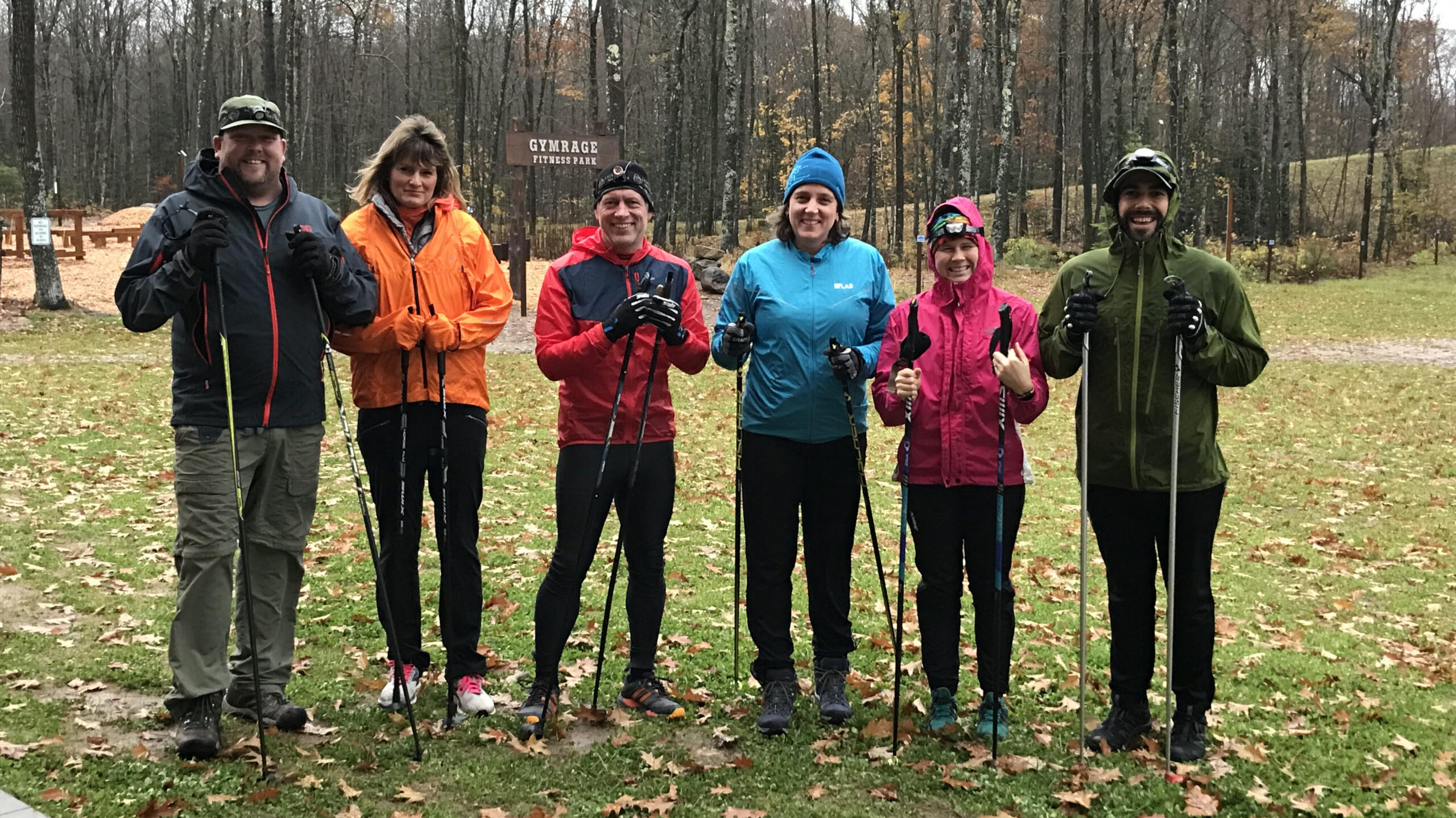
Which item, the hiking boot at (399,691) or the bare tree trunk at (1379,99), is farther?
the bare tree trunk at (1379,99)

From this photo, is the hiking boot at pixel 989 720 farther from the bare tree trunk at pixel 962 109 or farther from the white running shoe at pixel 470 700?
the bare tree trunk at pixel 962 109

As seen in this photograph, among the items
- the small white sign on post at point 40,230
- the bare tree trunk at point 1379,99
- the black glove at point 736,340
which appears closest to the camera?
the black glove at point 736,340

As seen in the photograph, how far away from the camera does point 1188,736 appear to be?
443 centimetres

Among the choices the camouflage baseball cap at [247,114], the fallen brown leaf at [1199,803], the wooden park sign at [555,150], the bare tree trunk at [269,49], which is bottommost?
the fallen brown leaf at [1199,803]

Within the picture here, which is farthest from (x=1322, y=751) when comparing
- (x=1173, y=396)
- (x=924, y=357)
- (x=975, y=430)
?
(x=924, y=357)

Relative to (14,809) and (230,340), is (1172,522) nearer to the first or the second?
(230,340)

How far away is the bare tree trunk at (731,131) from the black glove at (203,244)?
21263 millimetres

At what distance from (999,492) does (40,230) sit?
2054 centimetres

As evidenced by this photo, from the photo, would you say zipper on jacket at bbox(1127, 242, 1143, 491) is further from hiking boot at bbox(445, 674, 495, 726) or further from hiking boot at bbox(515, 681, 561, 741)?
hiking boot at bbox(445, 674, 495, 726)

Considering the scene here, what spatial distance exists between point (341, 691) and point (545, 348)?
186 cm

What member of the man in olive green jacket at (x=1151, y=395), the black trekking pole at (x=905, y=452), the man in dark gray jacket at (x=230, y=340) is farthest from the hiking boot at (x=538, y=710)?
the man in olive green jacket at (x=1151, y=395)

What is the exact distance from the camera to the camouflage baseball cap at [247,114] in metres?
4.14

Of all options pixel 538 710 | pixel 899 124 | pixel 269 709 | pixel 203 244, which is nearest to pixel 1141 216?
pixel 538 710

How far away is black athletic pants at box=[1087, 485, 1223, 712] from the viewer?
4.30m
